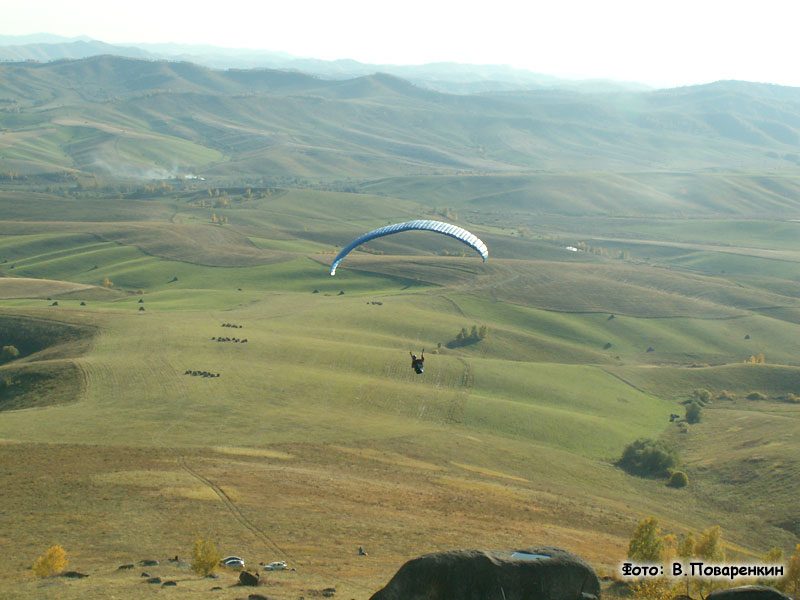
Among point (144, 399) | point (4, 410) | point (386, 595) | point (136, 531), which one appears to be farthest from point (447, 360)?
point (386, 595)

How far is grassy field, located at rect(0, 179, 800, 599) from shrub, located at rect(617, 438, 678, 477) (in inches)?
68.4

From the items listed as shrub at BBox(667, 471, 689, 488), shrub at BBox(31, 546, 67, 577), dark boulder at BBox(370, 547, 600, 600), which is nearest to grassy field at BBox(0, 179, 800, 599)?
shrub at BBox(31, 546, 67, 577)

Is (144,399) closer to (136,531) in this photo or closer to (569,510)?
(136,531)

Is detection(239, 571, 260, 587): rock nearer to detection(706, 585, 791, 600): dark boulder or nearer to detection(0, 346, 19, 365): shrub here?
detection(706, 585, 791, 600): dark boulder

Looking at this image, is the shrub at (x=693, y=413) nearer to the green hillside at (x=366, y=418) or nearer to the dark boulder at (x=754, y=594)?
the green hillside at (x=366, y=418)

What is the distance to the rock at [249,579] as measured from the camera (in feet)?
99.0

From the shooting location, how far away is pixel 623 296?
152375 millimetres

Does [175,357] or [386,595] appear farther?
[175,357]

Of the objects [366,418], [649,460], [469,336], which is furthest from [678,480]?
[469,336]

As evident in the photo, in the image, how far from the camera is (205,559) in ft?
105

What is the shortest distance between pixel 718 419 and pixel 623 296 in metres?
63.8

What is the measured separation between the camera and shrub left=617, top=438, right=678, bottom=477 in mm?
72188

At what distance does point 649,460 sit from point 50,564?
58733 millimetres

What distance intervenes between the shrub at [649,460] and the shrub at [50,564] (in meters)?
56.1
